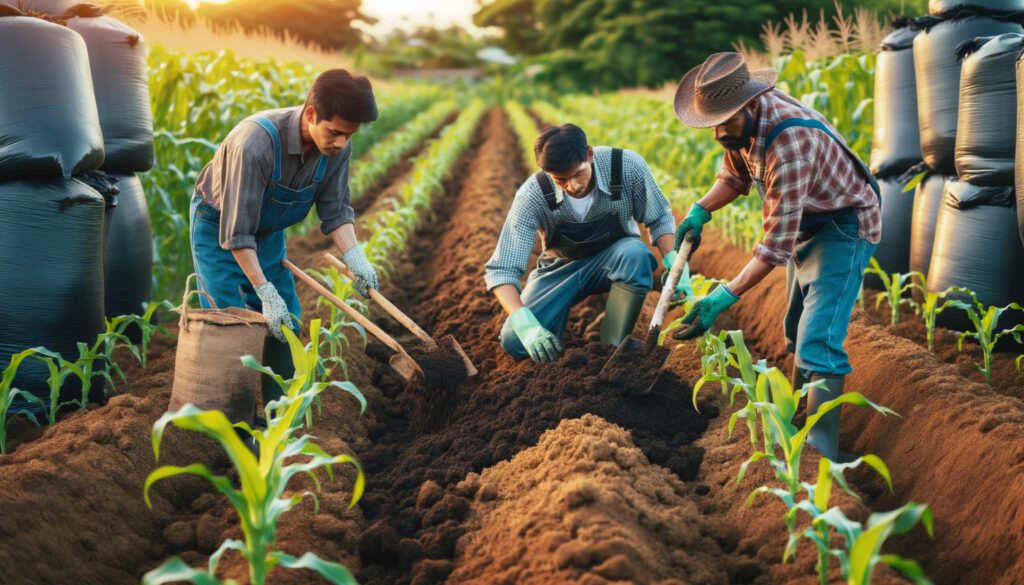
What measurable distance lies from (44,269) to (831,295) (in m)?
→ 3.22

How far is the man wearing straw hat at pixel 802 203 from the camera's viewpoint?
10.6 feet

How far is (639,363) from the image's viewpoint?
3732 mm

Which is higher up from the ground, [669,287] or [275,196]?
[275,196]

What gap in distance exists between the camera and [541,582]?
2.31 meters

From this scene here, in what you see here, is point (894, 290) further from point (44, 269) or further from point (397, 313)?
point (44, 269)

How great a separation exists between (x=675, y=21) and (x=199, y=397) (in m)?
33.1

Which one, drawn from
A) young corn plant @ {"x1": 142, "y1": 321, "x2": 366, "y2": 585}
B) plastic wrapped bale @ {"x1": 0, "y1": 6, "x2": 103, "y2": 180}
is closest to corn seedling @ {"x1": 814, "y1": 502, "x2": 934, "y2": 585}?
young corn plant @ {"x1": 142, "y1": 321, "x2": 366, "y2": 585}

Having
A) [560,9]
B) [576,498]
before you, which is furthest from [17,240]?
[560,9]

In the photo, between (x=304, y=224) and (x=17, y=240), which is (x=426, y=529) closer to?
(x=17, y=240)

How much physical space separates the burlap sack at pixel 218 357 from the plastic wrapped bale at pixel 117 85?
5.22 feet

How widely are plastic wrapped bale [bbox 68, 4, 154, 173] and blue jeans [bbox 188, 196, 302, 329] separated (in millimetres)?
1102

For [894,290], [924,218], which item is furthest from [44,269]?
[924,218]

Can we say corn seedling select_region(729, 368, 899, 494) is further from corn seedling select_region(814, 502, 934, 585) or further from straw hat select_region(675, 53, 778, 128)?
straw hat select_region(675, 53, 778, 128)

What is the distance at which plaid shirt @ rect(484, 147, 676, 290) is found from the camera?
13.4ft
